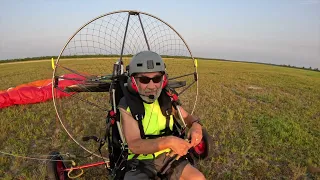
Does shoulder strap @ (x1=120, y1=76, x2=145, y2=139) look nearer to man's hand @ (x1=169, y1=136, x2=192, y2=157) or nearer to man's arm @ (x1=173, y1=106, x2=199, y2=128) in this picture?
man's hand @ (x1=169, y1=136, x2=192, y2=157)

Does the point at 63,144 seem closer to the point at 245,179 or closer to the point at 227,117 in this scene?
the point at 245,179

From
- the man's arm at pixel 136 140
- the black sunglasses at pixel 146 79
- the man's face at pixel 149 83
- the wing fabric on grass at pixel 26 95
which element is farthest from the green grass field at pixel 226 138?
the black sunglasses at pixel 146 79

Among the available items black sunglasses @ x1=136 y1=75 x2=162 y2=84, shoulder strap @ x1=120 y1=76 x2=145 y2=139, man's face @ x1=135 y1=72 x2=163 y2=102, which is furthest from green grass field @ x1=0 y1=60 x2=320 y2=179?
black sunglasses @ x1=136 y1=75 x2=162 y2=84

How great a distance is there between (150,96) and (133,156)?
856 mm

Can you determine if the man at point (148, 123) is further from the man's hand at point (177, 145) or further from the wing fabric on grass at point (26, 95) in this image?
the wing fabric on grass at point (26, 95)

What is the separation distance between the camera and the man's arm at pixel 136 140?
326 centimetres

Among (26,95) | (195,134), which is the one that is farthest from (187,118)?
(26,95)

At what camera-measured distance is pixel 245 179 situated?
5.14 metres

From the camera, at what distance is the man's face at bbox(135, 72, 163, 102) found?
3645 mm

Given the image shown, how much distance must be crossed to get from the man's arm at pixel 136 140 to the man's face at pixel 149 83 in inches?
15.1

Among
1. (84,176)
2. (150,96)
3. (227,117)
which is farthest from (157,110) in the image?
(227,117)

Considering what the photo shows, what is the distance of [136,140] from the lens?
339 centimetres

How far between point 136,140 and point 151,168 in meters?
0.51

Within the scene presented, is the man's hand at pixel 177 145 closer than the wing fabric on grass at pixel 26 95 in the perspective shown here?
Yes
